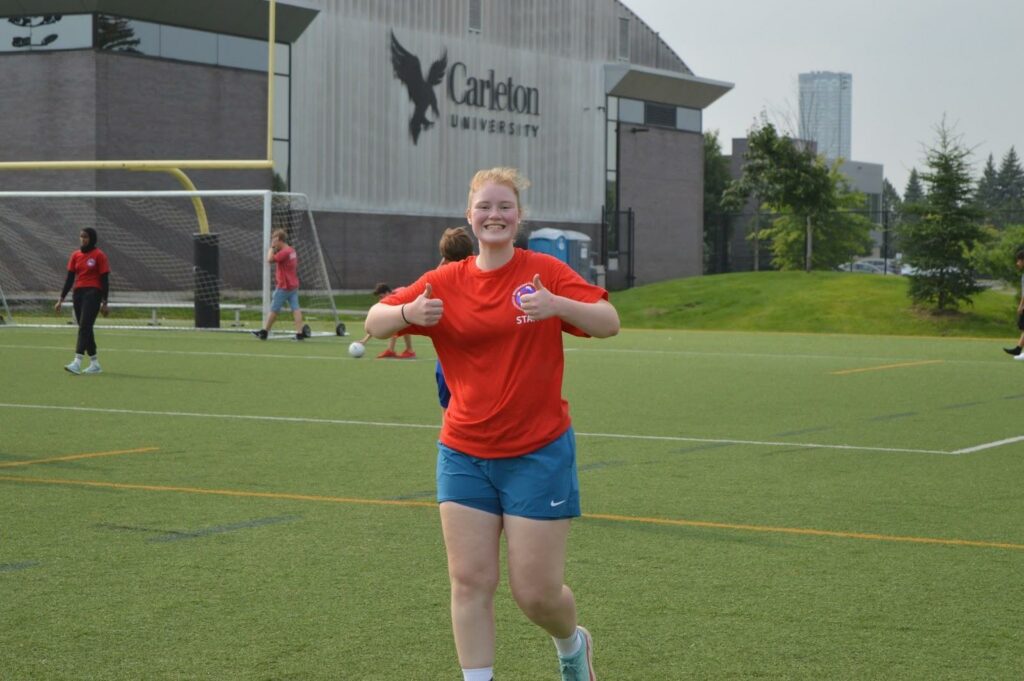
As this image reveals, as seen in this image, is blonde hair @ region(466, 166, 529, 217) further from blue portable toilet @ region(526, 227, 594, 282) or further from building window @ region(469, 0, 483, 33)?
building window @ region(469, 0, 483, 33)

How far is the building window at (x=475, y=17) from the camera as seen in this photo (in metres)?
56.3

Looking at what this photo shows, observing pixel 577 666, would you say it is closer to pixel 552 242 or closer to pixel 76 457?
pixel 76 457

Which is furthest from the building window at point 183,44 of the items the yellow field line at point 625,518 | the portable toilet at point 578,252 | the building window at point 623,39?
the yellow field line at point 625,518

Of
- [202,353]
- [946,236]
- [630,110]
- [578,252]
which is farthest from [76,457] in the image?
[630,110]

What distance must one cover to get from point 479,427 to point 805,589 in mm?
2729

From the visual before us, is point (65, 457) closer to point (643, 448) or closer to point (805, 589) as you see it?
point (643, 448)

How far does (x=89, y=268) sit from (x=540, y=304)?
15.7 meters

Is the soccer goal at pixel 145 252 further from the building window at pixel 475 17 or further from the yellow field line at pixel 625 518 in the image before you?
the yellow field line at pixel 625 518

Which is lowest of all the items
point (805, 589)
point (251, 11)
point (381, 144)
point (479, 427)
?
point (805, 589)

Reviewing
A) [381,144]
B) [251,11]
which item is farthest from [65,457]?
[381,144]

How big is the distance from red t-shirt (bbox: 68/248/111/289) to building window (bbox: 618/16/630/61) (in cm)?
4519

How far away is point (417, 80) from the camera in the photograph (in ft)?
176

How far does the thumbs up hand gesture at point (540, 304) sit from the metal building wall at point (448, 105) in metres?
45.7

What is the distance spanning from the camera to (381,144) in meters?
52.7
